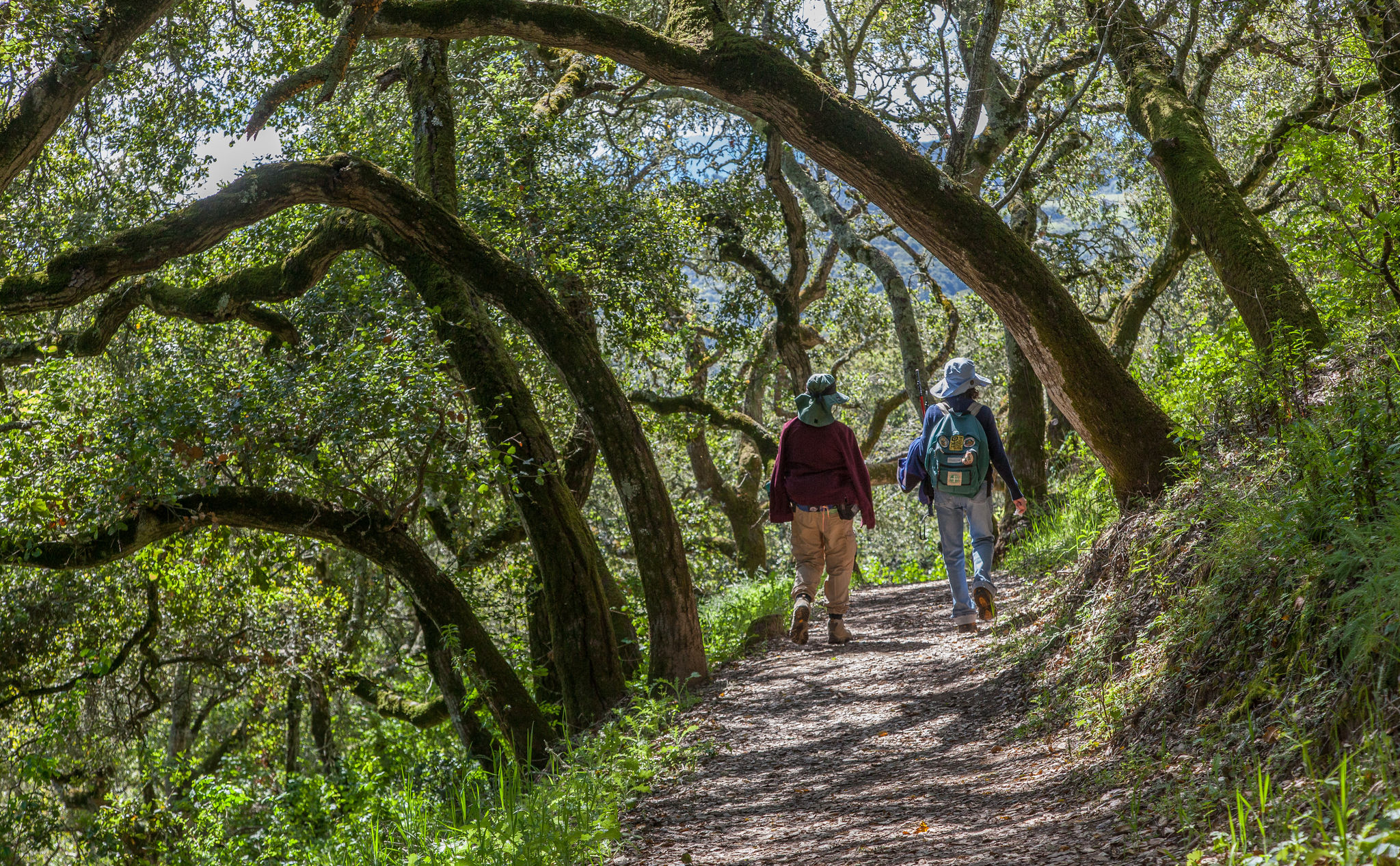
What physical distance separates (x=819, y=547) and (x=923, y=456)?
1.24 m

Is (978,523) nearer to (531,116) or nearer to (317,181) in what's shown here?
(317,181)

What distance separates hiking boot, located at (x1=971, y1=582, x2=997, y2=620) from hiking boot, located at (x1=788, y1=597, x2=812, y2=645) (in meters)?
1.40

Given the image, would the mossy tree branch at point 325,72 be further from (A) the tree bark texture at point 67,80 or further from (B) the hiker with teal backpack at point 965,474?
(B) the hiker with teal backpack at point 965,474

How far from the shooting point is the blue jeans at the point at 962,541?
6.91 m

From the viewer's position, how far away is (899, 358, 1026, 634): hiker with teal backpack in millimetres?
6848

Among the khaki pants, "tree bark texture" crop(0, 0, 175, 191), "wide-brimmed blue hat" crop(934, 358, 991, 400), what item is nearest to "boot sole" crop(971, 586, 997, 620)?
the khaki pants

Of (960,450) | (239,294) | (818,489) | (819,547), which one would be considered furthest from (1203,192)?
(239,294)

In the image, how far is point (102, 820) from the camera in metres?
9.74

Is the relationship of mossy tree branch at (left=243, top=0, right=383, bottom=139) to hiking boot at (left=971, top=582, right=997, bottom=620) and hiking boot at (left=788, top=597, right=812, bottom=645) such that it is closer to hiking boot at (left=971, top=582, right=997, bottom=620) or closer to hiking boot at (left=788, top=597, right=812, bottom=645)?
hiking boot at (left=788, top=597, right=812, bottom=645)

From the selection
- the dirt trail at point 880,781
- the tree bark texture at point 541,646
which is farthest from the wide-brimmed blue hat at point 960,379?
the tree bark texture at point 541,646

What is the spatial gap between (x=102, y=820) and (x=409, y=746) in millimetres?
5188

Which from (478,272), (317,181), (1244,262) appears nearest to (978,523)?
(1244,262)

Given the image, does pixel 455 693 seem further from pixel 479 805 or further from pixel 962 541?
pixel 962 541

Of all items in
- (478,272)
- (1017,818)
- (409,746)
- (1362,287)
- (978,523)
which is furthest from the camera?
(409,746)
